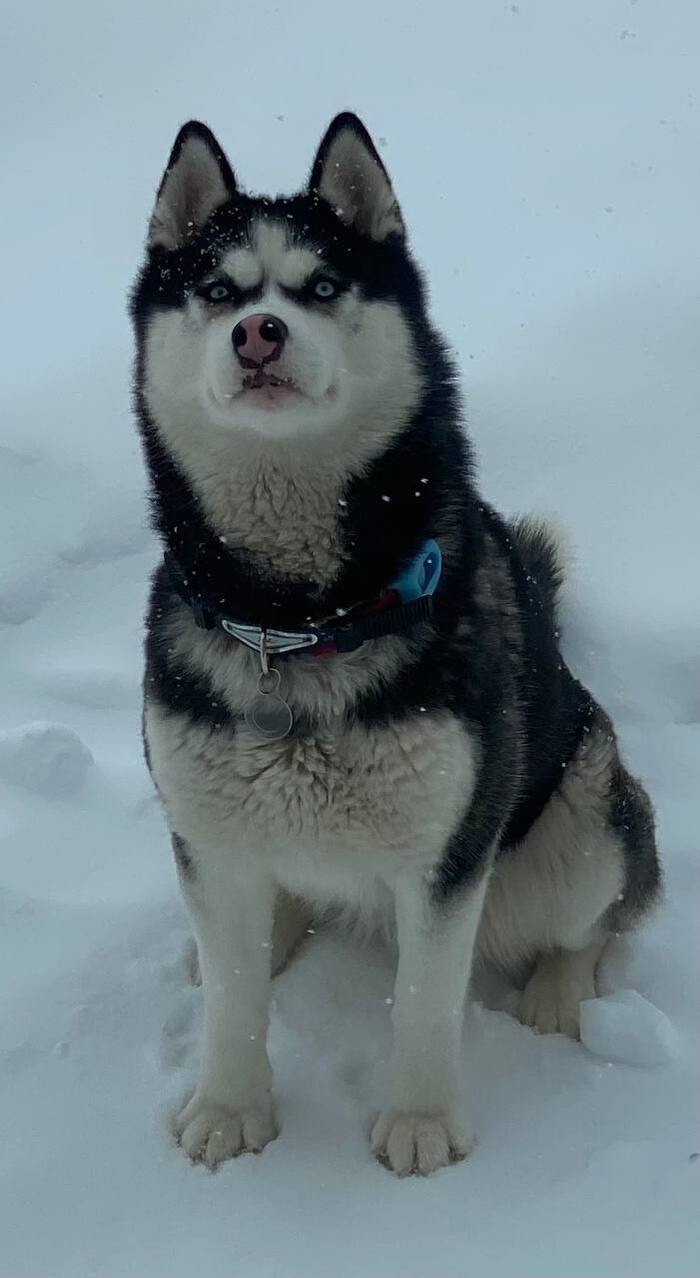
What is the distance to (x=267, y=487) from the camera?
208 cm

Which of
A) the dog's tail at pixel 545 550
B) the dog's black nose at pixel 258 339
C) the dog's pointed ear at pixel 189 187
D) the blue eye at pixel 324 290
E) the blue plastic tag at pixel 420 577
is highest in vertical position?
the dog's pointed ear at pixel 189 187

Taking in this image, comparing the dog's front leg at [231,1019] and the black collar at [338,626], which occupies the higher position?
the black collar at [338,626]

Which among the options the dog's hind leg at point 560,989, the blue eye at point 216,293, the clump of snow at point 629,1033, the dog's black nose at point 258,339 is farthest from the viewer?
the dog's hind leg at point 560,989

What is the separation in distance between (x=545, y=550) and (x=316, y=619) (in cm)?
154

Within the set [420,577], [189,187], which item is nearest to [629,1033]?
[420,577]

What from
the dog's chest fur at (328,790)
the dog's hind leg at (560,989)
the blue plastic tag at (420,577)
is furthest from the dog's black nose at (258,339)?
the dog's hind leg at (560,989)

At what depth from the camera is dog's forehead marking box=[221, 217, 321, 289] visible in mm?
2082

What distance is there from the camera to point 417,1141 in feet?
7.20

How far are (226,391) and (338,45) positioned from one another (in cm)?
888

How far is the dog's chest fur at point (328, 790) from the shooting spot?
199 centimetres

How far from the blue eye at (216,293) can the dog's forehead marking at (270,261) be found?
3cm

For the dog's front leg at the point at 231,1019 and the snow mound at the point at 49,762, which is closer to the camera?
the dog's front leg at the point at 231,1019

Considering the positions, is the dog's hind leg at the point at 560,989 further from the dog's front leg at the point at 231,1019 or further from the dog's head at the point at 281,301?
the dog's head at the point at 281,301

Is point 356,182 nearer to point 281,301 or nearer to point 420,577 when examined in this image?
point 281,301
